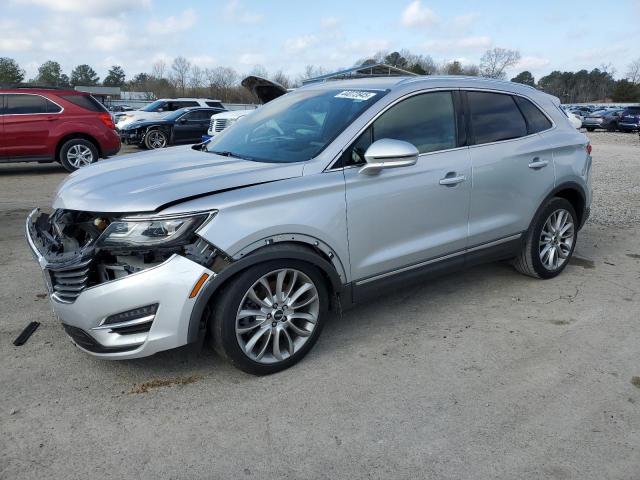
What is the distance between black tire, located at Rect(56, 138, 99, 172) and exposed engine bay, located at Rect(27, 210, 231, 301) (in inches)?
343

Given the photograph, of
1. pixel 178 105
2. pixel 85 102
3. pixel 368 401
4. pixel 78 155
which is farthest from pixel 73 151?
pixel 368 401

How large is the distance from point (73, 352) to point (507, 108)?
3.82m

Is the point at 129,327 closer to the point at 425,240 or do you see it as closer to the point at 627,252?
the point at 425,240

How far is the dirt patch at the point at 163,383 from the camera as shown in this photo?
3088 mm

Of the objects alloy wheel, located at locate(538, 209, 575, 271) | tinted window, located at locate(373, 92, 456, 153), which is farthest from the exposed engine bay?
alloy wheel, located at locate(538, 209, 575, 271)

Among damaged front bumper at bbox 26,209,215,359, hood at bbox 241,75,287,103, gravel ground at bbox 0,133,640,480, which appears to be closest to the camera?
gravel ground at bbox 0,133,640,480

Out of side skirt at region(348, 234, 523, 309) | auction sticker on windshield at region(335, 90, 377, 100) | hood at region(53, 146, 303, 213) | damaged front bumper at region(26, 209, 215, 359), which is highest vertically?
auction sticker on windshield at region(335, 90, 377, 100)

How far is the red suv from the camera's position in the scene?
10.4 meters

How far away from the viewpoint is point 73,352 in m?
3.49

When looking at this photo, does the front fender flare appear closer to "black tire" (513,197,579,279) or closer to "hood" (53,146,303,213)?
"hood" (53,146,303,213)

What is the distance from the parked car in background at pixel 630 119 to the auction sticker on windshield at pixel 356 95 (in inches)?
1238

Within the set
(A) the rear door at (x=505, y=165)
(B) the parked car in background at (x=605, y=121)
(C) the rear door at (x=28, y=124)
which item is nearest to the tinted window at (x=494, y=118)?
(A) the rear door at (x=505, y=165)

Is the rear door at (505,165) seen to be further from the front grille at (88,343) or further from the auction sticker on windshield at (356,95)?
the front grille at (88,343)

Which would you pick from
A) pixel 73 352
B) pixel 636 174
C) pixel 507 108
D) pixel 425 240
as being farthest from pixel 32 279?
pixel 636 174
